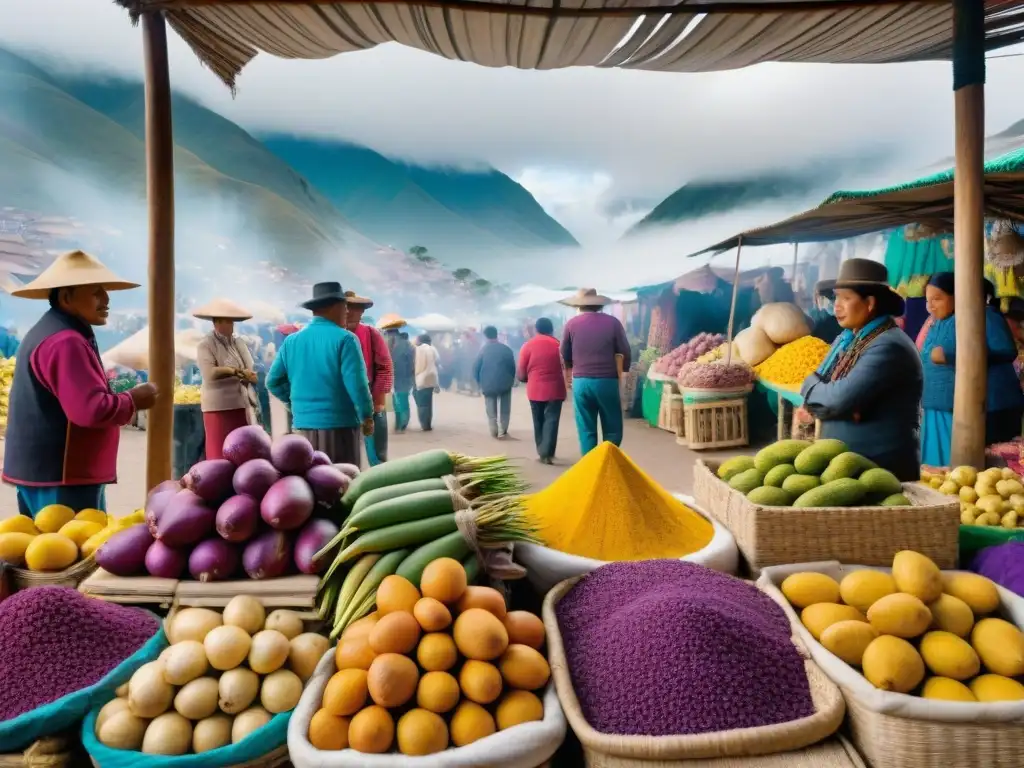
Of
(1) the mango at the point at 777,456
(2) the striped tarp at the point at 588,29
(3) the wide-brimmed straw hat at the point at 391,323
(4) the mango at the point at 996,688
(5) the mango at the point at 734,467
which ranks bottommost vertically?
(4) the mango at the point at 996,688

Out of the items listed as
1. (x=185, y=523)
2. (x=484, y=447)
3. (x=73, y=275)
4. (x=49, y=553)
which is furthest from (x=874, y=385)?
(x=484, y=447)

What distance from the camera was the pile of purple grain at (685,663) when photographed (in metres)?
0.95

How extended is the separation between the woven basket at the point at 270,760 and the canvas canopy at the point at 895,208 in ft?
11.2

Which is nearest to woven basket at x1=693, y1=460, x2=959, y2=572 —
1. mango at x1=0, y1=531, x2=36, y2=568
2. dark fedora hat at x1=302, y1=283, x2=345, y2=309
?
mango at x1=0, y1=531, x2=36, y2=568

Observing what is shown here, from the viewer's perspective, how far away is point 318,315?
9.80ft

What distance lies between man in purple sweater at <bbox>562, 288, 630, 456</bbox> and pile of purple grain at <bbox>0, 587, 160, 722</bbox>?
3.39m

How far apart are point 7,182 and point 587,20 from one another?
802 cm

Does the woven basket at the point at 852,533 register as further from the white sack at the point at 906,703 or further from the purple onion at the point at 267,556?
the purple onion at the point at 267,556

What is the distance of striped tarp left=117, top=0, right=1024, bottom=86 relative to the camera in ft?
7.93

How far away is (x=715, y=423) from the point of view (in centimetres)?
562

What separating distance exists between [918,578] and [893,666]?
24cm

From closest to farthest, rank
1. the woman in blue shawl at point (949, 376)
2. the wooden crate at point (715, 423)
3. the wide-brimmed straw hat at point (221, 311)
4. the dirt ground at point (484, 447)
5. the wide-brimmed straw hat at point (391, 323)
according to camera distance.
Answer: the woman in blue shawl at point (949, 376) → the wide-brimmed straw hat at point (221, 311) → the dirt ground at point (484, 447) → the wooden crate at point (715, 423) → the wide-brimmed straw hat at point (391, 323)

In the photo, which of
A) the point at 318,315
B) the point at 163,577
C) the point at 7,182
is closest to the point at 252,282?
the point at 7,182

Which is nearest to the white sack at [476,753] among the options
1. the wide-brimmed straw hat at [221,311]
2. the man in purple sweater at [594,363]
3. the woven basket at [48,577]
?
the woven basket at [48,577]
